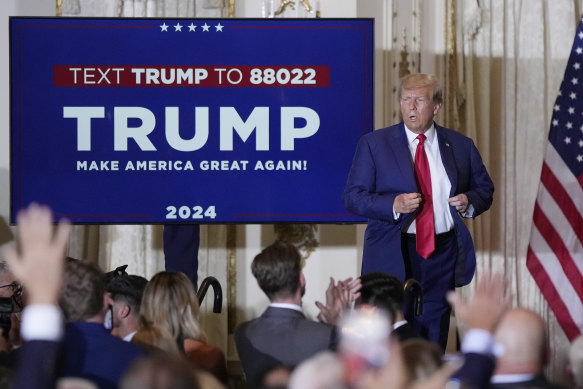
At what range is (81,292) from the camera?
3.36m

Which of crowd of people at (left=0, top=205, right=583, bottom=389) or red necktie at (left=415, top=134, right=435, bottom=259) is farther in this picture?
red necktie at (left=415, top=134, right=435, bottom=259)

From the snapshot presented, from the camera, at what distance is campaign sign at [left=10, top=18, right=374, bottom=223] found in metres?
6.17

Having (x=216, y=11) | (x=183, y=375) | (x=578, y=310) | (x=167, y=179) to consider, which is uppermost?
(x=216, y=11)

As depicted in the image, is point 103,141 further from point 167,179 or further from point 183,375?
point 183,375

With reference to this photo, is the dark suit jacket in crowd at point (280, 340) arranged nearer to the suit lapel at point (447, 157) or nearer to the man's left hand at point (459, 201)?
the man's left hand at point (459, 201)

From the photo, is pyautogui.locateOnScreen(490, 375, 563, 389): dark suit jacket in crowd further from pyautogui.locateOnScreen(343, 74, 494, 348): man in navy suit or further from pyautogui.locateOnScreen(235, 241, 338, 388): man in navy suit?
pyautogui.locateOnScreen(343, 74, 494, 348): man in navy suit

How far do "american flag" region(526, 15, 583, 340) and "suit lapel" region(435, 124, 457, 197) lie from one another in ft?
6.87

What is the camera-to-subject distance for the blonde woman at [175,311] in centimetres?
390

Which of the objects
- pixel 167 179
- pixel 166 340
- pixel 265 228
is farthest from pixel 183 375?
pixel 265 228

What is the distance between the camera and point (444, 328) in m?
5.12

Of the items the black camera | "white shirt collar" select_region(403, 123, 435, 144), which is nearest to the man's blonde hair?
"white shirt collar" select_region(403, 123, 435, 144)

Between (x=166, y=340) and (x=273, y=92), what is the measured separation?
284cm

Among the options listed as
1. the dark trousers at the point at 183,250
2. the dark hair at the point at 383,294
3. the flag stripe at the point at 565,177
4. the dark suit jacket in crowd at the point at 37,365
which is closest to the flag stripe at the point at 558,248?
the flag stripe at the point at 565,177

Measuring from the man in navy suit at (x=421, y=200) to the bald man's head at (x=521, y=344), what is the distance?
2093mm
